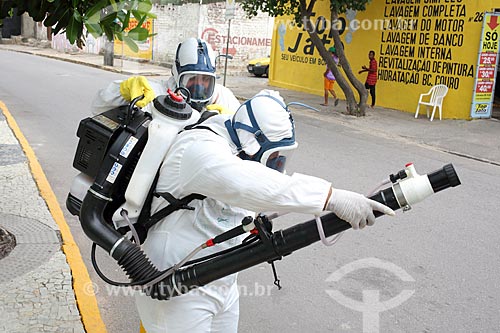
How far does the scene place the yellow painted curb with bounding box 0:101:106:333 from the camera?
431 centimetres

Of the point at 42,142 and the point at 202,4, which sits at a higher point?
the point at 202,4

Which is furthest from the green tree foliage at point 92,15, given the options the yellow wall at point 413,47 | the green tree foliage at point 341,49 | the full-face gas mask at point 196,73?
the yellow wall at point 413,47

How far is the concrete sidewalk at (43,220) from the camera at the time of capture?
4.27 metres

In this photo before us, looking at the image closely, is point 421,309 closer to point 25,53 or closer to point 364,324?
point 364,324

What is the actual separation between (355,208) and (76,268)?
338 cm

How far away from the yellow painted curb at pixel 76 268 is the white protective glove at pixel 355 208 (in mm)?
2408

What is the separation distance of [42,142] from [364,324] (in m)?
7.37

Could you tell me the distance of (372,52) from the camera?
16281mm

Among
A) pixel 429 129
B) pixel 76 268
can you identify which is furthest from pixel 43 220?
pixel 429 129

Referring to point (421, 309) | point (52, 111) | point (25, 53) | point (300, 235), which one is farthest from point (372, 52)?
point (25, 53)

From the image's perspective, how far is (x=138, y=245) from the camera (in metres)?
2.83

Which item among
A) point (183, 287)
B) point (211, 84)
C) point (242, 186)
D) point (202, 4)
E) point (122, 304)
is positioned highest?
point (202, 4)

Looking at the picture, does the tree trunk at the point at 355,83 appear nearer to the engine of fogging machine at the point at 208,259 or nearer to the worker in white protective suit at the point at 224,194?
the worker in white protective suit at the point at 224,194

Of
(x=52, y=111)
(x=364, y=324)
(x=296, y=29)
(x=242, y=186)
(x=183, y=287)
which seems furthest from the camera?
(x=296, y=29)
